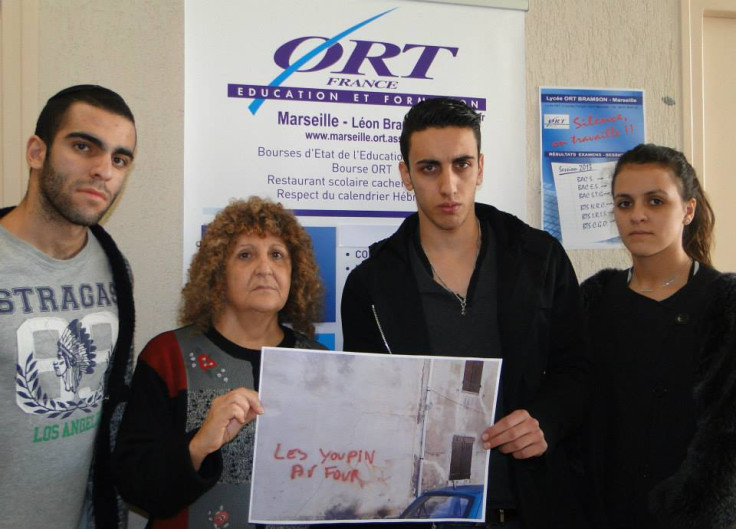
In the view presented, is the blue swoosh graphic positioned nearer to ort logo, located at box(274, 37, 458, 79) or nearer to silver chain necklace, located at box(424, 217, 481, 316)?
ort logo, located at box(274, 37, 458, 79)

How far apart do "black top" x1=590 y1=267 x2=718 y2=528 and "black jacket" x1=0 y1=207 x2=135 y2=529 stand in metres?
1.58

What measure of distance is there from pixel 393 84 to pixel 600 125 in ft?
3.51

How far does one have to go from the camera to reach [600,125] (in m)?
3.02

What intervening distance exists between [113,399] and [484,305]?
1.23 meters

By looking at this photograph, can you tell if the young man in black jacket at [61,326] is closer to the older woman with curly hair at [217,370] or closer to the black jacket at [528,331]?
the older woman with curly hair at [217,370]

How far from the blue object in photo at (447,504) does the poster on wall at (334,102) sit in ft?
3.84

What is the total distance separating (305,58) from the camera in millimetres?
2715

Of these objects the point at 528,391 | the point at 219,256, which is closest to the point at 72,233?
the point at 219,256

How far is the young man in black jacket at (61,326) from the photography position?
1.73 meters

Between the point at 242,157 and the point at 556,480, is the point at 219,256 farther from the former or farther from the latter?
the point at 556,480

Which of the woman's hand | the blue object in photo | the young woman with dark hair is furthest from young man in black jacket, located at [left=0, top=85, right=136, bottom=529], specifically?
the young woman with dark hair

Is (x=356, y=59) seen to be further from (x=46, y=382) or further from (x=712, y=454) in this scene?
(x=712, y=454)

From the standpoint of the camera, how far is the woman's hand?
155 centimetres

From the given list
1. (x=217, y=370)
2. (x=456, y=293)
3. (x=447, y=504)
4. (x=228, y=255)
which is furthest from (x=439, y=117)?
(x=447, y=504)
